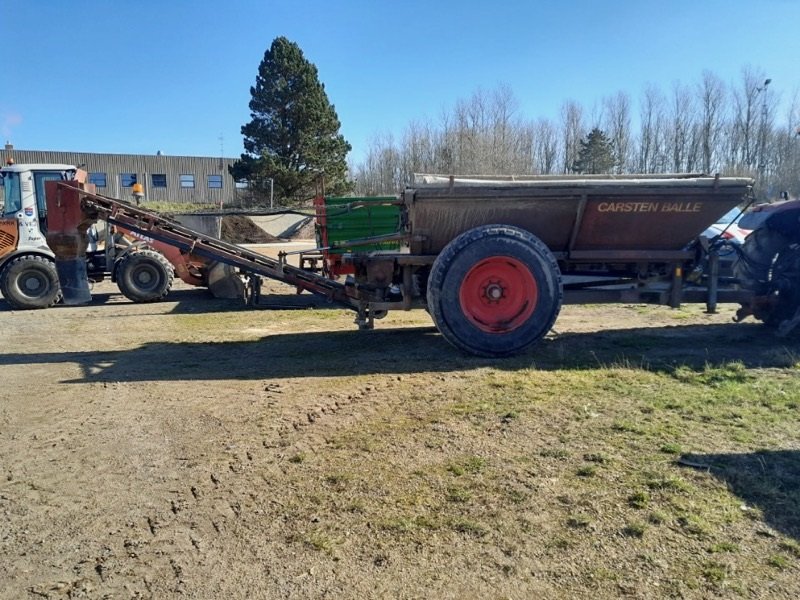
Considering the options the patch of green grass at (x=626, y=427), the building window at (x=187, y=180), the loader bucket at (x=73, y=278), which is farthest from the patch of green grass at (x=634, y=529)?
the building window at (x=187, y=180)

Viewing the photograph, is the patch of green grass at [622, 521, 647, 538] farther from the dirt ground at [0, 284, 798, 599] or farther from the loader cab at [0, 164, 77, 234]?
the loader cab at [0, 164, 77, 234]

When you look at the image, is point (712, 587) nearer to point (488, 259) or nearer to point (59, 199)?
point (488, 259)

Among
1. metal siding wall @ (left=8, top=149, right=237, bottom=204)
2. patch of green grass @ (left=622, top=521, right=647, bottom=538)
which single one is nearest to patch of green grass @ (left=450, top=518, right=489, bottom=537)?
patch of green grass @ (left=622, top=521, right=647, bottom=538)

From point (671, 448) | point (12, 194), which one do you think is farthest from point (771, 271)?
point (12, 194)

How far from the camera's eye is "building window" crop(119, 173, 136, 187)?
47062mm

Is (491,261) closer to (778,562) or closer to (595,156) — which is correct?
(778,562)

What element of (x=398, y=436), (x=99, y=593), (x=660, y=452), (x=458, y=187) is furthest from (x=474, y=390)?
(x=99, y=593)

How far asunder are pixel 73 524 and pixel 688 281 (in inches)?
262

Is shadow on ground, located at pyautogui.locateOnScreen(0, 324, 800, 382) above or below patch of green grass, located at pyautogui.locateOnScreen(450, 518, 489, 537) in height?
above

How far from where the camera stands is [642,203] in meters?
6.76

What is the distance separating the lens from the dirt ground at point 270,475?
2.91 m

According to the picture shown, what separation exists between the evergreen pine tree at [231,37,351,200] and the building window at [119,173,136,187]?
1389 centimetres

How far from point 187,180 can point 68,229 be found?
141ft

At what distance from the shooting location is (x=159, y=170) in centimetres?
4784
